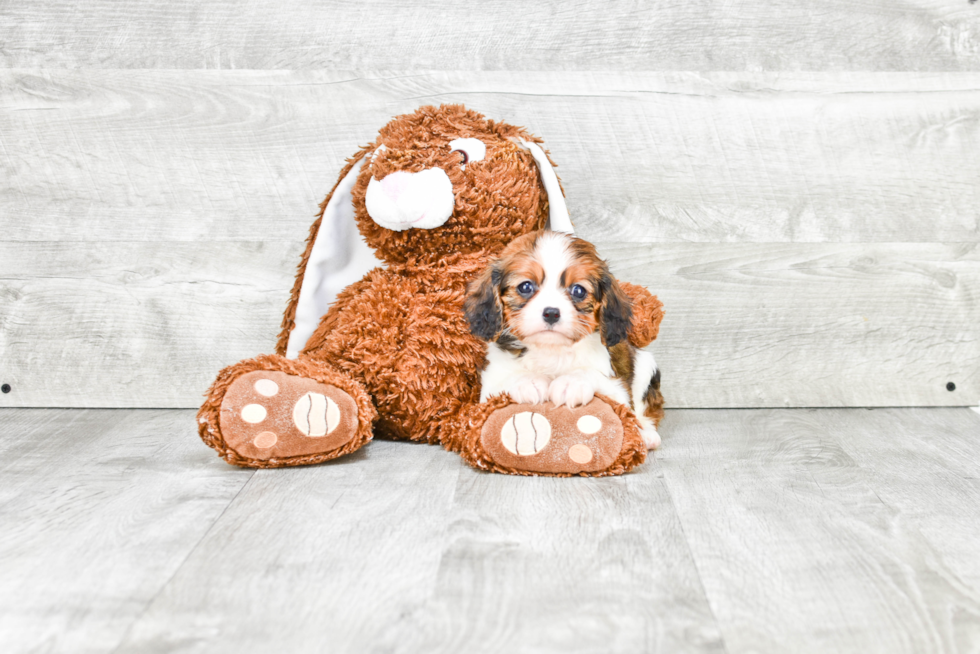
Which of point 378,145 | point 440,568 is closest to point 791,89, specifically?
point 378,145

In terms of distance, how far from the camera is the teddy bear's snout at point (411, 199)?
4.68 feet

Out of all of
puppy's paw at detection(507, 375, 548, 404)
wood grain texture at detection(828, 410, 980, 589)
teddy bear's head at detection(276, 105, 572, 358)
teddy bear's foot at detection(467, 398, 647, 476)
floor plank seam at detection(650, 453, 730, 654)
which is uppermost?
teddy bear's head at detection(276, 105, 572, 358)

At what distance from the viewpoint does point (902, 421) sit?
182cm

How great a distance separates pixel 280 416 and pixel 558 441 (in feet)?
1.48

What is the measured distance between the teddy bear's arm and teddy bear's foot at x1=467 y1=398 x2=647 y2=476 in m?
0.21

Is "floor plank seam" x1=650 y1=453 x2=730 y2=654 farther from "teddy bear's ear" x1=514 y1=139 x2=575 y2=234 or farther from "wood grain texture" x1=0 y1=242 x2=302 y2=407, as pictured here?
"wood grain texture" x1=0 y1=242 x2=302 y2=407

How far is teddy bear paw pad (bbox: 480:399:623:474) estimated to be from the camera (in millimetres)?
1350

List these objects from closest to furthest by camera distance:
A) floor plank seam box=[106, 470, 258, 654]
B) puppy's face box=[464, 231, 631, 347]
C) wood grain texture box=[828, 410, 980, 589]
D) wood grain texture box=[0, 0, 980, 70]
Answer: floor plank seam box=[106, 470, 258, 654], wood grain texture box=[828, 410, 980, 589], puppy's face box=[464, 231, 631, 347], wood grain texture box=[0, 0, 980, 70]

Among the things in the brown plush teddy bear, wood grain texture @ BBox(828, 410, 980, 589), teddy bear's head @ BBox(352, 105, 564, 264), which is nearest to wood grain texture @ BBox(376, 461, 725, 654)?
the brown plush teddy bear

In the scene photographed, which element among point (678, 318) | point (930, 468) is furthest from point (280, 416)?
point (930, 468)

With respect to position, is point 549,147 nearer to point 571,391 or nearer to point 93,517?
point 571,391

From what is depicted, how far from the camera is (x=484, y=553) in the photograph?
107cm

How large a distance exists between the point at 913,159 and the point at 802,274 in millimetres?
348

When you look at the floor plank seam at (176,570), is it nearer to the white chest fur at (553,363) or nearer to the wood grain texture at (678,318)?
the white chest fur at (553,363)
